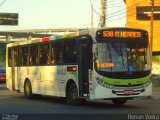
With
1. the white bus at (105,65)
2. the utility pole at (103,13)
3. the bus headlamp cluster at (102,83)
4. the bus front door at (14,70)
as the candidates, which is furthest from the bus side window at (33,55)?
the utility pole at (103,13)

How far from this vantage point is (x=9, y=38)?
9331cm

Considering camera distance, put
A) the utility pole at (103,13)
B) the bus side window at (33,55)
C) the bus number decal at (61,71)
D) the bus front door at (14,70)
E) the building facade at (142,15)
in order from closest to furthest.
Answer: the bus number decal at (61,71), the bus side window at (33,55), the bus front door at (14,70), the utility pole at (103,13), the building facade at (142,15)

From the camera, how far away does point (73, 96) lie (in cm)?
2217

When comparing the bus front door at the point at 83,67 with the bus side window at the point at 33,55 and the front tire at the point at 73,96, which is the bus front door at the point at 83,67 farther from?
the bus side window at the point at 33,55

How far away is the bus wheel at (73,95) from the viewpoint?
2186 centimetres

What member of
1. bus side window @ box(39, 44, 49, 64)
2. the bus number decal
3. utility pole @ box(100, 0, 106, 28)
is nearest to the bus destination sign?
the bus number decal

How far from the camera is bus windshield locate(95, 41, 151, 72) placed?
20406 mm

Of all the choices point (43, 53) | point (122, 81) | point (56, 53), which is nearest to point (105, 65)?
point (122, 81)

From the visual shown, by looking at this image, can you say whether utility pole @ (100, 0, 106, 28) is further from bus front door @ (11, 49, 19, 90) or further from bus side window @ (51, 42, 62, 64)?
bus side window @ (51, 42, 62, 64)

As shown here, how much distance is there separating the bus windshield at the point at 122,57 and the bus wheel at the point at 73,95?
1968mm

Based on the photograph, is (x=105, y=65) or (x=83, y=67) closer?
(x=105, y=65)

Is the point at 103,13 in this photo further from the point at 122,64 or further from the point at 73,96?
the point at 122,64

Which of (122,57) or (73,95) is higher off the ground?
(122,57)

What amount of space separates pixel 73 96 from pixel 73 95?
65 mm
